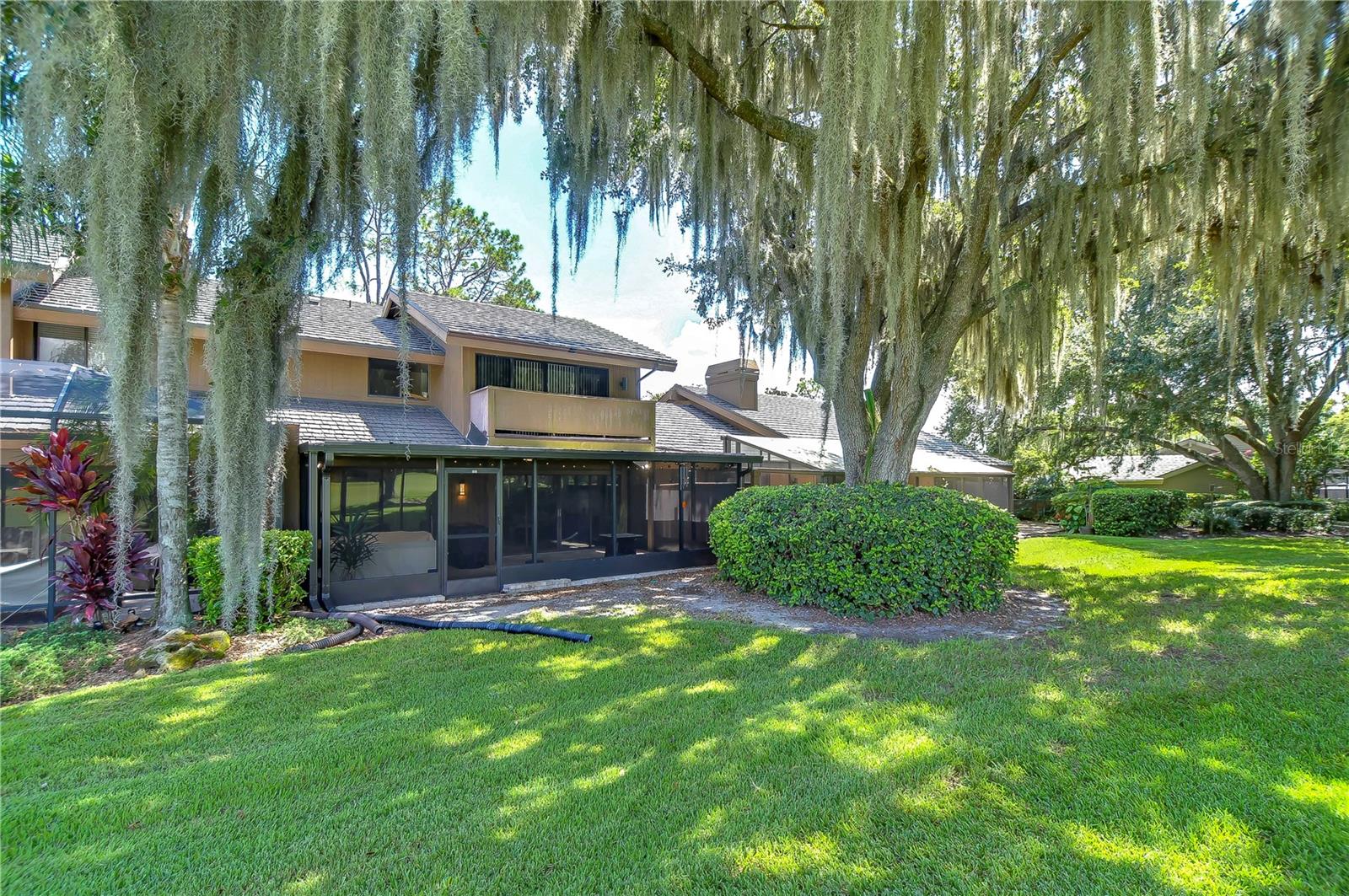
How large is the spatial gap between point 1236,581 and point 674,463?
8.38 m

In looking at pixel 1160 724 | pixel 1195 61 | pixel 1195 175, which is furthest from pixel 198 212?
pixel 1195 175

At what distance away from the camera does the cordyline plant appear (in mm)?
6129

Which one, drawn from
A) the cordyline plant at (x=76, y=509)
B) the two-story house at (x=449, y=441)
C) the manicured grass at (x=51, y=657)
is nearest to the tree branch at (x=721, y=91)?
the two-story house at (x=449, y=441)

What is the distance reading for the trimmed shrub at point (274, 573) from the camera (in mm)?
6402

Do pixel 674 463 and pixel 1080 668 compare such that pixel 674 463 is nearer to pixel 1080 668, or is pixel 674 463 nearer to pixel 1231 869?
pixel 1080 668

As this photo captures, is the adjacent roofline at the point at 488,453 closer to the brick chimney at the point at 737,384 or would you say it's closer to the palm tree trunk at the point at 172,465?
the palm tree trunk at the point at 172,465

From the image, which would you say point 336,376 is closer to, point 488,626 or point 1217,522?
point 488,626

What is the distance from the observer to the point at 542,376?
40.8 ft

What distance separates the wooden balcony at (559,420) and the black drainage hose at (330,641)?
183 inches

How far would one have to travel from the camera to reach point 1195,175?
5730 millimetres

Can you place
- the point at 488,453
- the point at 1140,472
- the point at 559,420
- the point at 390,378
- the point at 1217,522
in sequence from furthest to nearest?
1. the point at 1140,472
2. the point at 1217,522
3. the point at 390,378
4. the point at 559,420
5. the point at 488,453

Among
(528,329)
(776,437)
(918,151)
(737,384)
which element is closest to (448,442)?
(528,329)

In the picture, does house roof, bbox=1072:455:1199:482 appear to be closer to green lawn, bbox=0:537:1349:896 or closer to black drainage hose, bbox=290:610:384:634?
green lawn, bbox=0:537:1349:896

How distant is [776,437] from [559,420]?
25.0 ft
